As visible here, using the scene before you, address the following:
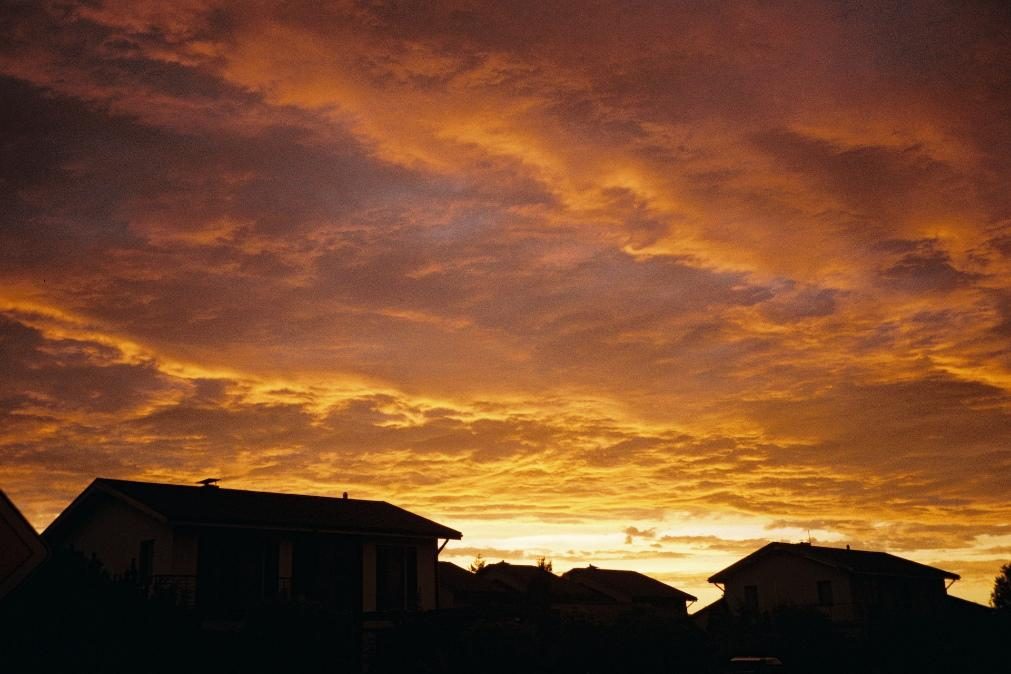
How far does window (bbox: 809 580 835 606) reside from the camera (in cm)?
5175

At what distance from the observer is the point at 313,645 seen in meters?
21.9

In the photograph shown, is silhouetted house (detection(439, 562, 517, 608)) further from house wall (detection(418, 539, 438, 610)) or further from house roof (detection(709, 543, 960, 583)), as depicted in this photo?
house roof (detection(709, 543, 960, 583))

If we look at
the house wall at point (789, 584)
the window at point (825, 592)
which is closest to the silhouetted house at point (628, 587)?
the house wall at point (789, 584)

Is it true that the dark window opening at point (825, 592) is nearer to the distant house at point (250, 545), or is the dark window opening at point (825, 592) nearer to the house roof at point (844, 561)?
the house roof at point (844, 561)

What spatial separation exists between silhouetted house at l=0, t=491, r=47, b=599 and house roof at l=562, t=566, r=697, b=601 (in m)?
60.0

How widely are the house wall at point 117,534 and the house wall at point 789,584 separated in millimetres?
32280

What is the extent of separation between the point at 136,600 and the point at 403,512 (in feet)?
71.4

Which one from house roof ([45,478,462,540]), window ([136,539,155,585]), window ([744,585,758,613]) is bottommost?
window ([744,585,758,613])

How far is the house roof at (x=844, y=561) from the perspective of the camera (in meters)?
51.8

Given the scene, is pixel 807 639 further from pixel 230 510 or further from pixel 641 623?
pixel 230 510

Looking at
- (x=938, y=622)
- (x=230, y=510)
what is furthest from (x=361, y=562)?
(x=938, y=622)

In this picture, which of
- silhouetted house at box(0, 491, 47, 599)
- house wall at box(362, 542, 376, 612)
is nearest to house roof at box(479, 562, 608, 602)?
house wall at box(362, 542, 376, 612)

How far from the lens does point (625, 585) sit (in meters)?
63.8

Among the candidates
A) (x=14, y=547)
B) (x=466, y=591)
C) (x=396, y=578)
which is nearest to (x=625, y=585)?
(x=466, y=591)
